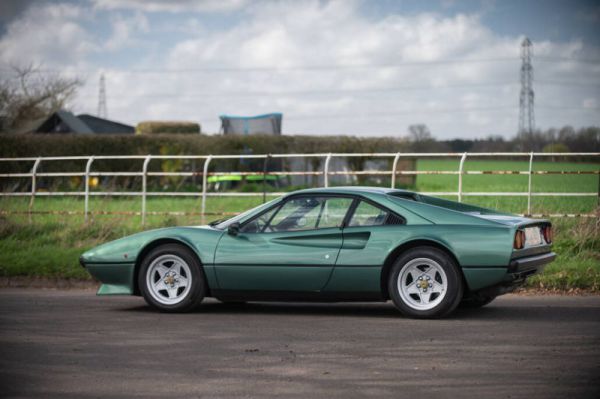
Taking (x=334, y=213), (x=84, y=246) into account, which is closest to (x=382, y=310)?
(x=334, y=213)

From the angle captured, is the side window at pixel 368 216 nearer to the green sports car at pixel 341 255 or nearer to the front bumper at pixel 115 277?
the green sports car at pixel 341 255

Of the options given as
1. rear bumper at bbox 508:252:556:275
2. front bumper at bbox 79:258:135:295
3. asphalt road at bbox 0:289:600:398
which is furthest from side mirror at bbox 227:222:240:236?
rear bumper at bbox 508:252:556:275

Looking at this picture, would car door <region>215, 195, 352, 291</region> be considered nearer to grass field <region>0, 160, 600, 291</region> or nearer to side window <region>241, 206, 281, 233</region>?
side window <region>241, 206, 281, 233</region>

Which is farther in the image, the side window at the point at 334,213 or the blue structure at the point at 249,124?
the blue structure at the point at 249,124

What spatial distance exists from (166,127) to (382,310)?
39.7m

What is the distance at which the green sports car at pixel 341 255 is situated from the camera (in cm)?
884

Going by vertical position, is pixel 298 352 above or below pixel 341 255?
below

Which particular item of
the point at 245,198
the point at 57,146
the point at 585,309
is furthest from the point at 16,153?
the point at 585,309

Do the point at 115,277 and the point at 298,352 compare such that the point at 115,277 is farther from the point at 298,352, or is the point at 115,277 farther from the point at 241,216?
the point at 298,352

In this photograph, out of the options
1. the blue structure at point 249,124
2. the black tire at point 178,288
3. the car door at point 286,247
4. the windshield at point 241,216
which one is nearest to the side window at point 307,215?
the car door at point 286,247

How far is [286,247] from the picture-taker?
368 inches

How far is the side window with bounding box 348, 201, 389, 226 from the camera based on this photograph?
30.4 ft

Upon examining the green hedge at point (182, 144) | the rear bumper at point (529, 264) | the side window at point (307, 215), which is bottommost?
the rear bumper at point (529, 264)

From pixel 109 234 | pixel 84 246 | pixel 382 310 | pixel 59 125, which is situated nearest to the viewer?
pixel 382 310
